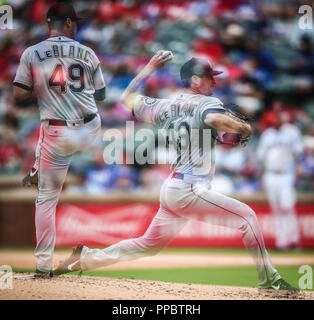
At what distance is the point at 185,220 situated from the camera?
16.2ft

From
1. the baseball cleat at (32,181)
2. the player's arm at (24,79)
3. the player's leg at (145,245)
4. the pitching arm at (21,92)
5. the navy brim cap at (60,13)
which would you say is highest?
the navy brim cap at (60,13)

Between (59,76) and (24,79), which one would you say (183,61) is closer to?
(59,76)

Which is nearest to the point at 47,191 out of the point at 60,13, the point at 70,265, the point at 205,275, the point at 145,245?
the point at 70,265

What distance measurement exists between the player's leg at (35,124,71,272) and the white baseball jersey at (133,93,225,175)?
859mm

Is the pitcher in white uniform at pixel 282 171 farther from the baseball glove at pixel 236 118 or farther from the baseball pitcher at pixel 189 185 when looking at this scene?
the baseball pitcher at pixel 189 185

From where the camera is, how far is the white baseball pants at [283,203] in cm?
970

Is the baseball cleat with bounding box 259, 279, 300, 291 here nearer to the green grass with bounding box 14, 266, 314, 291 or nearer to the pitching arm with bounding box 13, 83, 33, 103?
the green grass with bounding box 14, 266, 314, 291

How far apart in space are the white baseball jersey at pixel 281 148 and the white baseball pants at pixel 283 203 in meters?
0.14

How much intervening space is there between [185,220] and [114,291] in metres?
0.77

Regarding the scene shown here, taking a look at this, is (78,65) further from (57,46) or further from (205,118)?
(205,118)

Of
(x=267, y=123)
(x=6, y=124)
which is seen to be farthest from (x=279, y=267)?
(x=6, y=124)

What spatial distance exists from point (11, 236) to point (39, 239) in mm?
5144

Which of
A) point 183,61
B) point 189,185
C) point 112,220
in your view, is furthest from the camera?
point 112,220

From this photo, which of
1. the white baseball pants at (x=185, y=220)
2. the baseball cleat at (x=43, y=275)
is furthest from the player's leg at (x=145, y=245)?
the baseball cleat at (x=43, y=275)
